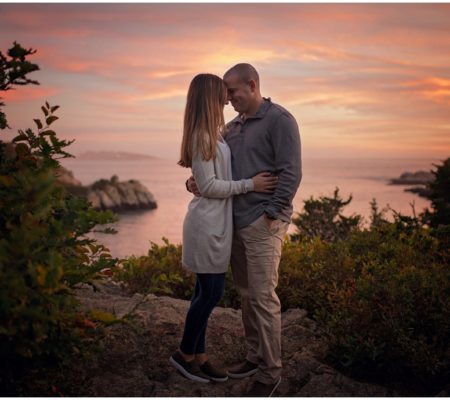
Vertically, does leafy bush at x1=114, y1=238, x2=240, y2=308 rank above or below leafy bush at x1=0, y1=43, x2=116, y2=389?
below

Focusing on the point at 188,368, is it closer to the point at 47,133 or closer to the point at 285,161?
the point at 285,161

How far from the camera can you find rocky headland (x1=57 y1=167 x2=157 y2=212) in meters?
15.1

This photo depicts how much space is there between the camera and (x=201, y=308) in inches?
161

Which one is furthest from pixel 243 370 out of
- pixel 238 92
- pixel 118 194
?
pixel 118 194

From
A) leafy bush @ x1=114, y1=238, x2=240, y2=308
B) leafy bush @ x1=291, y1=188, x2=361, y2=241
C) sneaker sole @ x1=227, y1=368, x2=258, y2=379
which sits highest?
leafy bush @ x1=291, y1=188, x2=361, y2=241

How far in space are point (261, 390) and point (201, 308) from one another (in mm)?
746

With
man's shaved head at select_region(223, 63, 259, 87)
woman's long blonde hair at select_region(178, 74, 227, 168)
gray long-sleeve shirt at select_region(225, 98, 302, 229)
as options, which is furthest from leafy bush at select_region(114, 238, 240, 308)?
man's shaved head at select_region(223, 63, 259, 87)

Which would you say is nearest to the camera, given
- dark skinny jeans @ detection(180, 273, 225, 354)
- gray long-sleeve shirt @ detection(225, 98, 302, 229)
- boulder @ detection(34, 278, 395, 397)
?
boulder @ detection(34, 278, 395, 397)

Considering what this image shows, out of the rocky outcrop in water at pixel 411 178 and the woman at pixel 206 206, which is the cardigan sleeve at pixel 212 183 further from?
the rocky outcrop in water at pixel 411 178

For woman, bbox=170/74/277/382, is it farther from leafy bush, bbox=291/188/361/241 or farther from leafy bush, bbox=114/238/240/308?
leafy bush, bbox=291/188/361/241

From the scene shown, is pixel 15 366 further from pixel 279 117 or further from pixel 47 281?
pixel 279 117

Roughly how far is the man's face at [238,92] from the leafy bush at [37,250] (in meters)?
1.31

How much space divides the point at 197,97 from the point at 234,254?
1.29 m

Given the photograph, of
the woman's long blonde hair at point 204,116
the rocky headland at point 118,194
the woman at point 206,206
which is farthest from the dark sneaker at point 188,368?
the rocky headland at point 118,194
